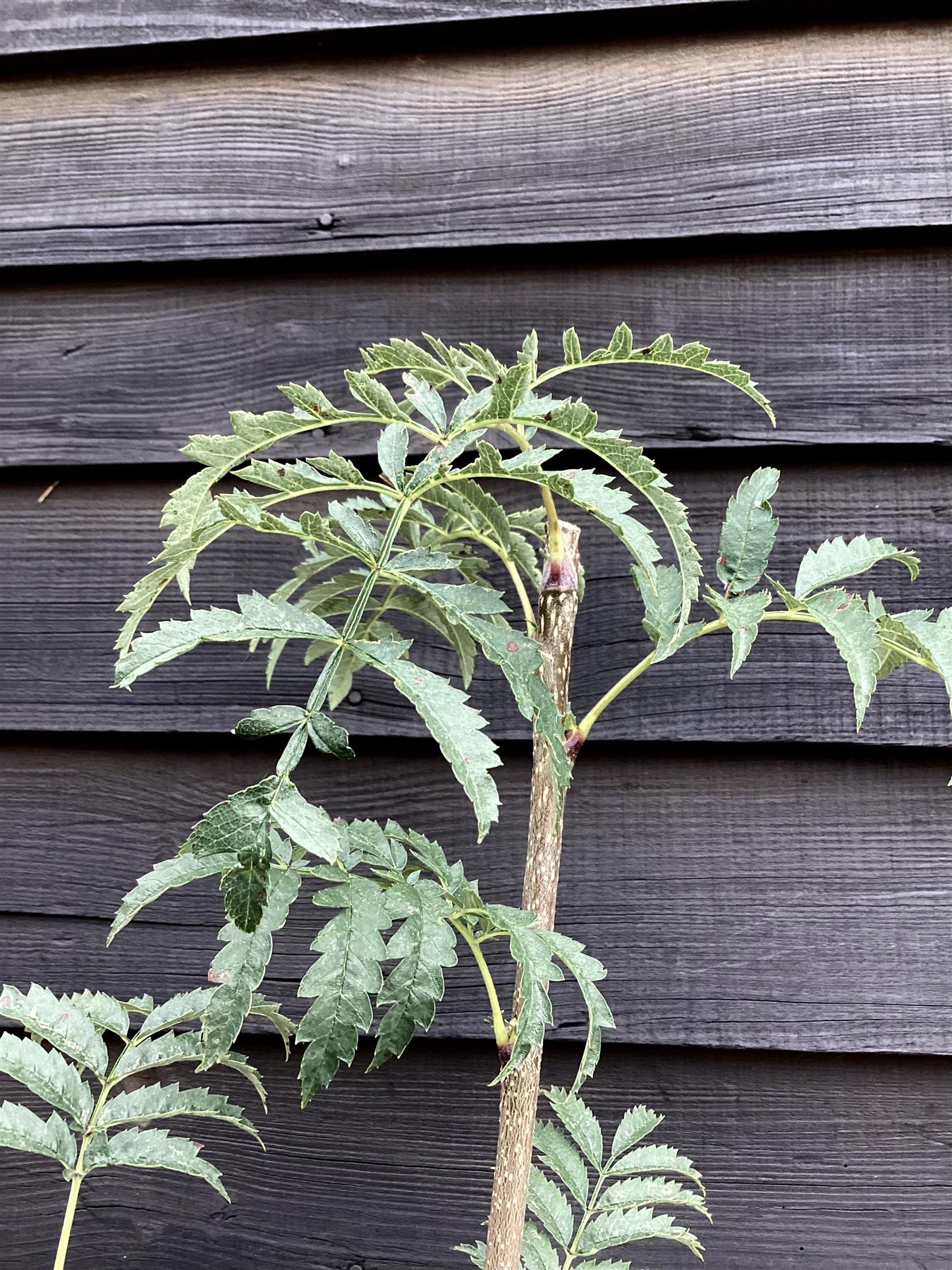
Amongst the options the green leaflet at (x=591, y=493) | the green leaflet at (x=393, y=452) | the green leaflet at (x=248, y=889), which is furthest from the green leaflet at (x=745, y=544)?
the green leaflet at (x=248, y=889)

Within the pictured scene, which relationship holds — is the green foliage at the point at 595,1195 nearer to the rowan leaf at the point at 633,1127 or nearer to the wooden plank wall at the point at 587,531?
the rowan leaf at the point at 633,1127

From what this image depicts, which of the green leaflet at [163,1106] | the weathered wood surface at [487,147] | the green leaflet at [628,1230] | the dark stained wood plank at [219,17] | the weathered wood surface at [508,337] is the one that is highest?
the dark stained wood plank at [219,17]

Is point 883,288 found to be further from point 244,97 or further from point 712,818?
point 244,97

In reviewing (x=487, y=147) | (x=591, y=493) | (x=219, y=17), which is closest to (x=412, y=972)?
(x=591, y=493)

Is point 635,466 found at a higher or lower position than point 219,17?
lower

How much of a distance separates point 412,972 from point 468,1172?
2.04 feet

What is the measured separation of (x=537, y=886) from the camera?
23.2 inches

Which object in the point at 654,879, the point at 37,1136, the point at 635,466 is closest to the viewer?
the point at 635,466

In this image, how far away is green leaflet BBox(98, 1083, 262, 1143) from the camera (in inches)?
24.4

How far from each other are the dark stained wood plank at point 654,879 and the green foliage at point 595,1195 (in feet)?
0.80

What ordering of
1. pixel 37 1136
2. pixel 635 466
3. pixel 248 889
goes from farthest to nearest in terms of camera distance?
1. pixel 37 1136
2. pixel 635 466
3. pixel 248 889

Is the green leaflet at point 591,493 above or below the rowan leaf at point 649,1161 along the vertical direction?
above

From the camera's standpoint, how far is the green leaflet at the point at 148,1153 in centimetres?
61

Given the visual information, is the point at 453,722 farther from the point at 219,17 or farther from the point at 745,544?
the point at 219,17
